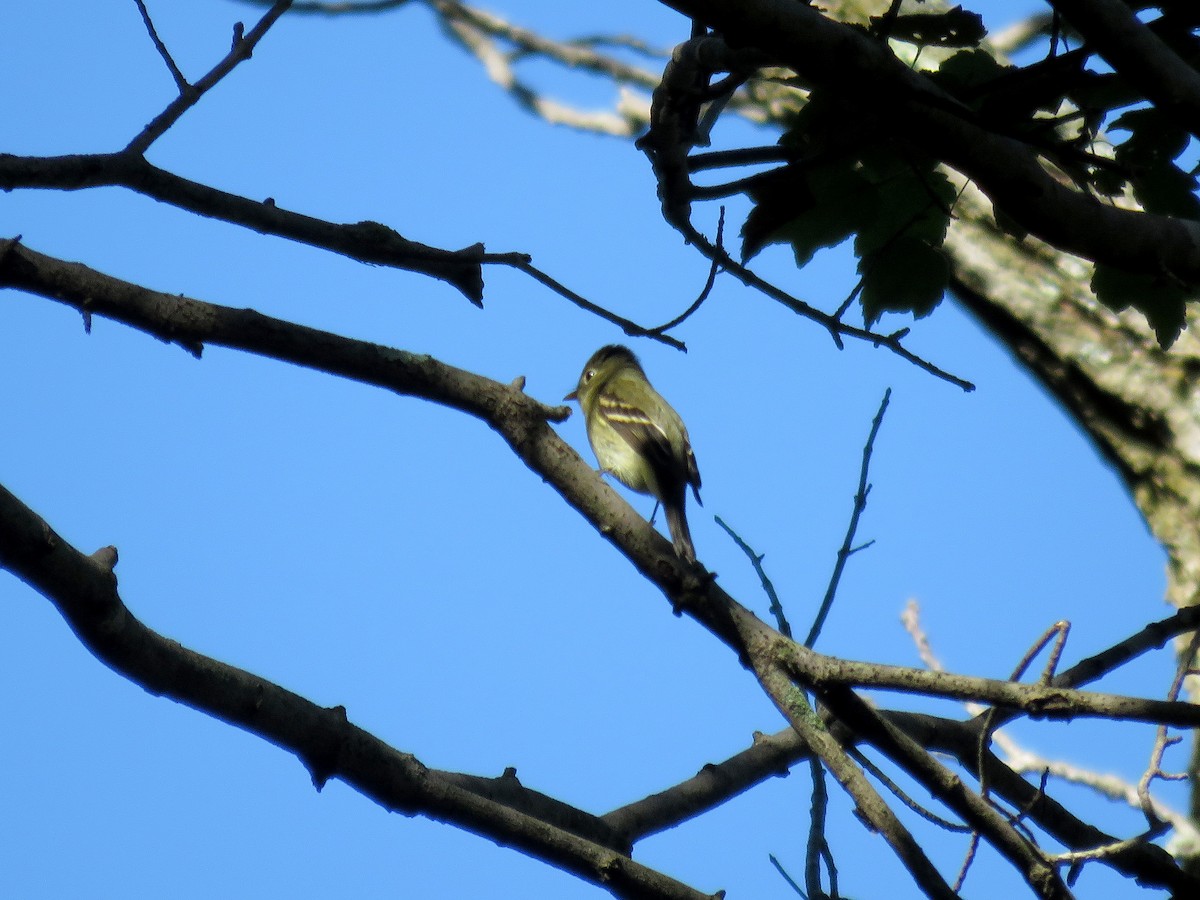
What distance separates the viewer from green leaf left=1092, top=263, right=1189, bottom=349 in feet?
8.52

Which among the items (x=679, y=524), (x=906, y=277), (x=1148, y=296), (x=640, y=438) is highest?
(x=640, y=438)

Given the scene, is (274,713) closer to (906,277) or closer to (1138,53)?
(906,277)

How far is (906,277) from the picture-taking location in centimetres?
278

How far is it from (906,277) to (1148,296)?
51 centimetres

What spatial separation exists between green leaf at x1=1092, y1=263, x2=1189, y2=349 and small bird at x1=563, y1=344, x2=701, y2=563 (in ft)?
10.9

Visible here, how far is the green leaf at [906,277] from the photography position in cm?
276

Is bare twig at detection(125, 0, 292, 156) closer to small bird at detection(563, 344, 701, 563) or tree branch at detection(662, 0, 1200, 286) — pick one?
tree branch at detection(662, 0, 1200, 286)

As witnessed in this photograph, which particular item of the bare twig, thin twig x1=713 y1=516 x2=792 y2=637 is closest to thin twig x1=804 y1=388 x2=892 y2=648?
thin twig x1=713 y1=516 x2=792 y2=637

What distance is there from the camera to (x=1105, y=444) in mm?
6039

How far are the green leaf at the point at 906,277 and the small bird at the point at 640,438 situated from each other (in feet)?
Result: 10.5

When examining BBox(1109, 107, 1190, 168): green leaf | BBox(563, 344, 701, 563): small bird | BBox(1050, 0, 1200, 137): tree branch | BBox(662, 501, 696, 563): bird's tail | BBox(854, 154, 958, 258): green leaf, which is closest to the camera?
BBox(1050, 0, 1200, 137): tree branch

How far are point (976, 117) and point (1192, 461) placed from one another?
4.08 metres

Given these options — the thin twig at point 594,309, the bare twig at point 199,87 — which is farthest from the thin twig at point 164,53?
the thin twig at point 594,309

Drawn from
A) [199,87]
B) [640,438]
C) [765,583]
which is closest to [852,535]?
[765,583]
